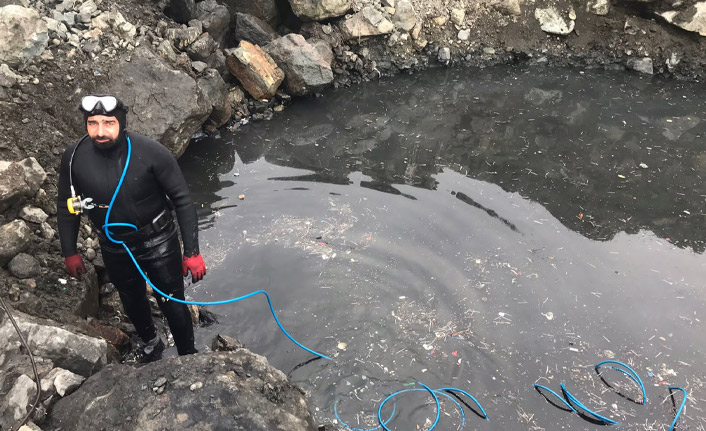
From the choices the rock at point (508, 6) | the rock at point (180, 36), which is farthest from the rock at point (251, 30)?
the rock at point (508, 6)

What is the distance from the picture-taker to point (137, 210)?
141 inches

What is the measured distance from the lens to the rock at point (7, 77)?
5766mm

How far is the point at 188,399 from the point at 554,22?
1162 cm

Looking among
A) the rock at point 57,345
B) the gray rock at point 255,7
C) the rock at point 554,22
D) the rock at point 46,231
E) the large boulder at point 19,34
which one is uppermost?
the rock at point 554,22

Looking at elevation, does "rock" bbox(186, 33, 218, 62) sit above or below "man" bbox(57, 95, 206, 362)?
above

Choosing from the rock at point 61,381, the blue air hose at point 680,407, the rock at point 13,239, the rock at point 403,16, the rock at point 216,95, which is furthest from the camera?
the rock at point 403,16

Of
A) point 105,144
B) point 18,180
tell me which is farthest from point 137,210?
point 18,180

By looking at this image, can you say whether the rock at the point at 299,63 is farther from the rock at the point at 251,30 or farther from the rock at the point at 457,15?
the rock at the point at 457,15

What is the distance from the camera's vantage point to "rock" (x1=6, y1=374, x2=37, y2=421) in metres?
2.81

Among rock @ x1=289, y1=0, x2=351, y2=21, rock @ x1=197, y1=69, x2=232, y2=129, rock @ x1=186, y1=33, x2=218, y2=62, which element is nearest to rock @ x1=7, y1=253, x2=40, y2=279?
rock @ x1=197, y1=69, x2=232, y2=129

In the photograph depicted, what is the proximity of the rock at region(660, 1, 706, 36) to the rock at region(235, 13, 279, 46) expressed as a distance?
878cm

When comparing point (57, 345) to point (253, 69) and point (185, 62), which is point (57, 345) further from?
point (253, 69)

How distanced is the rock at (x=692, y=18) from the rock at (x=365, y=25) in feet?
20.6

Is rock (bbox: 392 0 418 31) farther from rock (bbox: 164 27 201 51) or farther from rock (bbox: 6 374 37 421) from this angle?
rock (bbox: 6 374 37 421)
